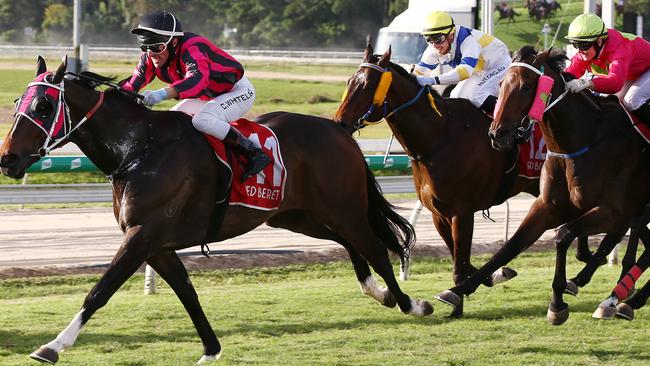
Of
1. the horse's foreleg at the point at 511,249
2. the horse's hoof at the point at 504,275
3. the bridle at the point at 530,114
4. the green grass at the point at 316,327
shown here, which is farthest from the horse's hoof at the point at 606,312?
the horse's hoof at the point at 504,275

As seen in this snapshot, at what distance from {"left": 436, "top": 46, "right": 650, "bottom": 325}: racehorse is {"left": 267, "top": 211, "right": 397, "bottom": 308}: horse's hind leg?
2.26 feet

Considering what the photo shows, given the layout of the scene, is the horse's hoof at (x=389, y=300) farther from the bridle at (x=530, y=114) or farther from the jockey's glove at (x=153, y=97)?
the jockey's glove at (x=153, y=97)

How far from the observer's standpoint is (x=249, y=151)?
638cm

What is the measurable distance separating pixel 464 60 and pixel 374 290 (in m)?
1.79

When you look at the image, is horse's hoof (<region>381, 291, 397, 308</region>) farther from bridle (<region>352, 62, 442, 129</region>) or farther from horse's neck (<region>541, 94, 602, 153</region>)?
horse's neck (<region>541, 94, 602, 153</region>)

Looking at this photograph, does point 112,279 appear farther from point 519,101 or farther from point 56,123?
point 519,101

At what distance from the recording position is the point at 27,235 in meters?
10.9

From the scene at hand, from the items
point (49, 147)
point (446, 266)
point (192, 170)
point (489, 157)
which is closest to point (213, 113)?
point (192, 170)

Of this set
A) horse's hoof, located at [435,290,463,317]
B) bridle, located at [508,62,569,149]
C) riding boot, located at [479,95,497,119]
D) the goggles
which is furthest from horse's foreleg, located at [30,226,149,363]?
riding boot, located at [479,95,497,119]

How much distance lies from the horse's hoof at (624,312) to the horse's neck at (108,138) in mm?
2870

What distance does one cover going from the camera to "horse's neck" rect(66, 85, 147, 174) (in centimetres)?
591

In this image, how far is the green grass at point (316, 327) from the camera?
613 cm

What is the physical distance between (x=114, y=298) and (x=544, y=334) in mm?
3138

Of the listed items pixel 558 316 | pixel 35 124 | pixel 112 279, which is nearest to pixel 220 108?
pixel 35 124
